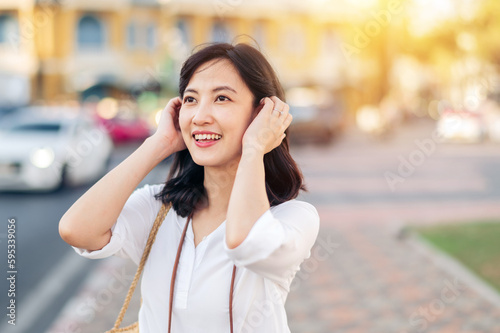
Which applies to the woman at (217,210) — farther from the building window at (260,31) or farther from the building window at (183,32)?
the building window at (260,31)

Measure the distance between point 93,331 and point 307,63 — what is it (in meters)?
36.7

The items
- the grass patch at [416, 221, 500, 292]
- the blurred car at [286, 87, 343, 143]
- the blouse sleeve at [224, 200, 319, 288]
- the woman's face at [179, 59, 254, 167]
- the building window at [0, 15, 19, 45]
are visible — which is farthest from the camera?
the building window at [0, 15, 19, 45]

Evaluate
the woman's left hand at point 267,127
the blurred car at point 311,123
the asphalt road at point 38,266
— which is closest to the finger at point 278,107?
the woman's left hand at point 267,127

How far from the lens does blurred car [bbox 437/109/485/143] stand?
941 inches

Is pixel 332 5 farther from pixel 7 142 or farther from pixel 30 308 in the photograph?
pixel 30 308

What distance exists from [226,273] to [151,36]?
3687 cm

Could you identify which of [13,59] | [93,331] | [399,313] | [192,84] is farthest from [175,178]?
[13,59]

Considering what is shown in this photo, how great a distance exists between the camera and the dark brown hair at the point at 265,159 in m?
1.96

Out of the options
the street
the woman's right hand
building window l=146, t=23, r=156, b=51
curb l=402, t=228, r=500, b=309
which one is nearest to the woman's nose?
the woman's right hand

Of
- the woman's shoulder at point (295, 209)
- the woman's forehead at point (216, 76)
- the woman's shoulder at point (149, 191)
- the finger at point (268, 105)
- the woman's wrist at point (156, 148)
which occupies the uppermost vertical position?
the woman's forehead at point (216, 76)

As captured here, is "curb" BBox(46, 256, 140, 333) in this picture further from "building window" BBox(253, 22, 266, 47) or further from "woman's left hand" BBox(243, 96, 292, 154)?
"building window" BBox(253, 22, 266, 47)

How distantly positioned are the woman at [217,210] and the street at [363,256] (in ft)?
2.35

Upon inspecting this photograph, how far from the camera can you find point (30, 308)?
5.07 metres

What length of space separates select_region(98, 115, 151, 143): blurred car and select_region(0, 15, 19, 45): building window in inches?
569
